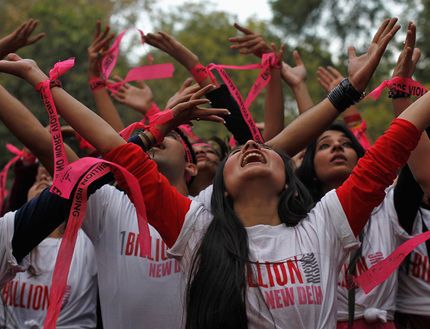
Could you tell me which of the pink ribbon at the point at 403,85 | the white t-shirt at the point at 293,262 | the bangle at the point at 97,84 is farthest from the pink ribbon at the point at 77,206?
the bangle at the point at 97,84

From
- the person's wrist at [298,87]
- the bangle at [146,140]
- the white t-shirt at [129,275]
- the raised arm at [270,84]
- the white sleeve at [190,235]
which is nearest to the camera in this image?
the white sleeve at [190,235]

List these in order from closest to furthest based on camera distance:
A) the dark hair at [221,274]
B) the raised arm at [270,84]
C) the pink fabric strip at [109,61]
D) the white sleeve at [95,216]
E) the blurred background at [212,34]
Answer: the dark hair at [221,274] < the white sleeve at [95,216] < the raised arm at [270,84] < the pink fabric strip at [109,61] < the blurred background at [212,34]

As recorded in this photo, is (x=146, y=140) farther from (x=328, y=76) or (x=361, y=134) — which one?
(x=361, y=134)

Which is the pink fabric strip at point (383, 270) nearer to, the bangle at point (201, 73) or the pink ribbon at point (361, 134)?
the bangle at point (201, 73)

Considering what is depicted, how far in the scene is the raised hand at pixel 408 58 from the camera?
3389 millimetres

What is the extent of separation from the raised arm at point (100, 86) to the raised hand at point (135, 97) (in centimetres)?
30

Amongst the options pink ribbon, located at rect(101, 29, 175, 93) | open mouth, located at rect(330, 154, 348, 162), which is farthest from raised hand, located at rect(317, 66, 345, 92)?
pink ribbon, located at rect(101, 29, 175, 93)

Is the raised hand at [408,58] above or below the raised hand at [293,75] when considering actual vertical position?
below

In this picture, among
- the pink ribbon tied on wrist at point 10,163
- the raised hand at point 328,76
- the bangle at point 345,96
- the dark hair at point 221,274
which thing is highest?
the raised hand at point 328,76

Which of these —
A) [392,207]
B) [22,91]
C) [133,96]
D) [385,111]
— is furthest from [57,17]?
[392,207]

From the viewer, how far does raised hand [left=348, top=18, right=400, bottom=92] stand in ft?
11.2

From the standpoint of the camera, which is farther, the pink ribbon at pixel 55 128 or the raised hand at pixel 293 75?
the raised hand at pixel 293 75

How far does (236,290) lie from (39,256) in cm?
211

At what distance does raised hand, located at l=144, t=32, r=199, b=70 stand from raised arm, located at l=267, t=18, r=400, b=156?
0.79 meters
